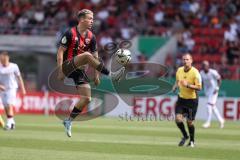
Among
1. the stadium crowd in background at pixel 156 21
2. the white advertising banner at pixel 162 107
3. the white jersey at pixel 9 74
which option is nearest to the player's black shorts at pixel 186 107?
the white jersey at pixel 9 74

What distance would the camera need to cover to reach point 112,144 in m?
17.9

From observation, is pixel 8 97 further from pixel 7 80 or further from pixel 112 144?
pixel 112 144

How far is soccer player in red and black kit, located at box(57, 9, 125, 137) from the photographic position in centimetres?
1582

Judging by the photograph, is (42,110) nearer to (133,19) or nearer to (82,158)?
(133,19)

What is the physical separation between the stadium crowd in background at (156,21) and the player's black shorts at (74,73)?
18.1 m

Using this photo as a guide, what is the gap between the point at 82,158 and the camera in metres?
14.4

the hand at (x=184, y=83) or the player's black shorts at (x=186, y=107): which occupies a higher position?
the hand at (x=184, y=83)

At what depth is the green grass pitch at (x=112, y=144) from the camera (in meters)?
15.0

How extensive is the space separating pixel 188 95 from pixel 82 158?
5.14 metres

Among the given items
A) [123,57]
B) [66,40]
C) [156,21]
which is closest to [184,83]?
[123,57]

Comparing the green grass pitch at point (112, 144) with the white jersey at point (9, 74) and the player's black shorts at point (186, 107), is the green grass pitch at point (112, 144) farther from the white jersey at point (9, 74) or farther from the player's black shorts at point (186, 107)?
the white jersey at point (9, 74)

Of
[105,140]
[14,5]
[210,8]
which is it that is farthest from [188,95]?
[14,5]

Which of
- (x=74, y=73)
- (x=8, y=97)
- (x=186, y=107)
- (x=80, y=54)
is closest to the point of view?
(x=80, y=54)

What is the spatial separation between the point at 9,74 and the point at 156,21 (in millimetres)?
16144
